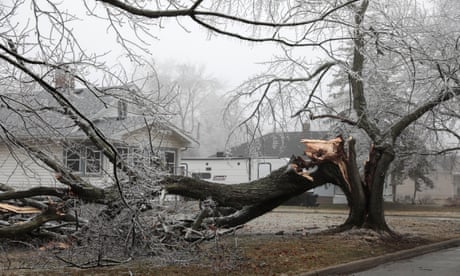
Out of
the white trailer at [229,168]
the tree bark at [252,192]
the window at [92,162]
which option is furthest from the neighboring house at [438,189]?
the window at [92,162]

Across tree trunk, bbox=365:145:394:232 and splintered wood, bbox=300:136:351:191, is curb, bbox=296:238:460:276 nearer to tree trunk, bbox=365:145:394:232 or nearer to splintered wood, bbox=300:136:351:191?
tree trunk, bbox=365:145:394:232

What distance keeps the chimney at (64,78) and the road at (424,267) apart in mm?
5943

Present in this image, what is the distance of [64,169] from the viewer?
9.55 meters

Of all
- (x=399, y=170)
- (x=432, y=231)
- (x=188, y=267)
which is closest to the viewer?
(x=188, y=267)

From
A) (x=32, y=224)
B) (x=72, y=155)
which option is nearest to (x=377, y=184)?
(x=72, y=155)

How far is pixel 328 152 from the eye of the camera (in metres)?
14.3

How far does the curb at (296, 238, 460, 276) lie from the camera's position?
9680 millimetres

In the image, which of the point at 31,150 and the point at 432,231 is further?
the point at 432,231

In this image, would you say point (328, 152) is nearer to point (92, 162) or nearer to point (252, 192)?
point (252, 192)

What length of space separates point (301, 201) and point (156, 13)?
29.6m

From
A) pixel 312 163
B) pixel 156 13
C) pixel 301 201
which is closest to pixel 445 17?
pixel 312 163

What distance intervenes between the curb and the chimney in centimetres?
461

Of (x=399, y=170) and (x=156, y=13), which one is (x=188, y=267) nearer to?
(x=156, y=13)

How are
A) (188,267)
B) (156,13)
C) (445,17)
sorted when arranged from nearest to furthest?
(156,13) → (188,267) → (445,17)
